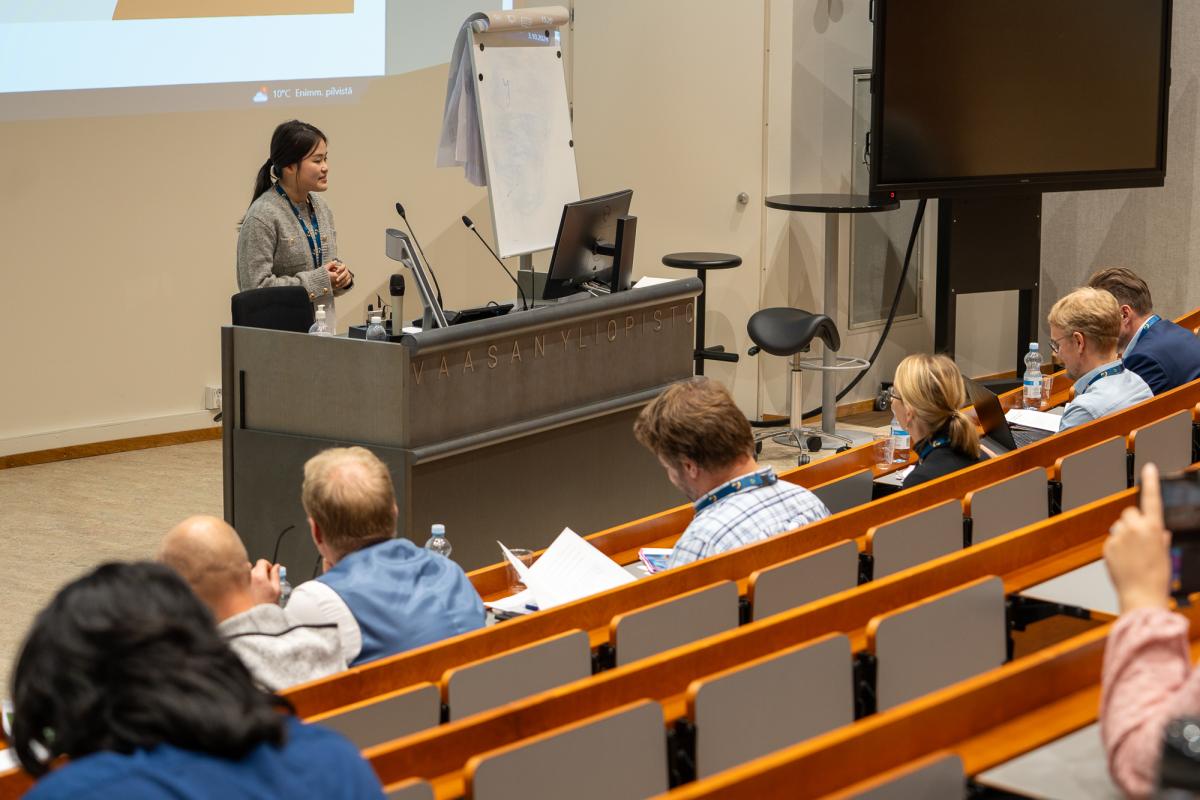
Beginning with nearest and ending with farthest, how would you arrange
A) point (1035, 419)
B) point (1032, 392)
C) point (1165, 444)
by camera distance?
point (1165, 444) < point (1035, 419) < point (1032, 392)

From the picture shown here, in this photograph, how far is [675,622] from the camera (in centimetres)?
288

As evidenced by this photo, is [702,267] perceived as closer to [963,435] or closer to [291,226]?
[291,226]

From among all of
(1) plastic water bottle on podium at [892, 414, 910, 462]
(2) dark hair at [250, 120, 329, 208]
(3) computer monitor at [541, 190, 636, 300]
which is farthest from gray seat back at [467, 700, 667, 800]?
(2) dark hair at [250, 120, 329, 208]

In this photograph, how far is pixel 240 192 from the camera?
7480mm

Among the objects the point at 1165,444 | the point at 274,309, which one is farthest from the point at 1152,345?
the point at 274,309

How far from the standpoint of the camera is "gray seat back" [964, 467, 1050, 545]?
354 centimetres

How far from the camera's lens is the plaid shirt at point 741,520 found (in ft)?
11.0

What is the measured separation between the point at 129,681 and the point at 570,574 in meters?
1.95

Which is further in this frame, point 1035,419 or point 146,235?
point 146,235

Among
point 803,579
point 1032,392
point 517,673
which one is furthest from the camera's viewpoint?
point 1032,392

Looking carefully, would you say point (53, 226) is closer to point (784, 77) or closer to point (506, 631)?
point (784, 77)

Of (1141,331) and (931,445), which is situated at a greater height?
(1141,331)

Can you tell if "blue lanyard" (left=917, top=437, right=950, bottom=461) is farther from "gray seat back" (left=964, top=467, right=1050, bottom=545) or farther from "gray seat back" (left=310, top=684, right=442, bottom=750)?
"gray seat back" (left=310, top=684, right=442, bottom=750)

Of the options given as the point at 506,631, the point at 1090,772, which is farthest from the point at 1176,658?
the point at 506,631
